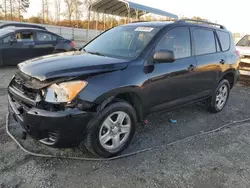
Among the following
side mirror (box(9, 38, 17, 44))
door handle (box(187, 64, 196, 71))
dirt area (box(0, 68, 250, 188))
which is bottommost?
dirt area (box(0, 68, 250, 188))

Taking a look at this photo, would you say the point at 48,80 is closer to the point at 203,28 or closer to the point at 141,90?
the point at 141,90

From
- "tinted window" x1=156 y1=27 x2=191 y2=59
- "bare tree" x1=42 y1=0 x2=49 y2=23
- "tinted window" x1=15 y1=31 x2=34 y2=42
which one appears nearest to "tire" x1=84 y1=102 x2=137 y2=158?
"tinted window" x1=156 y1=27 x2=191 y2=59

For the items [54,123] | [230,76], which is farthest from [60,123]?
[230,76]

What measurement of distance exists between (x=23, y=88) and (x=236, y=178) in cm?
280

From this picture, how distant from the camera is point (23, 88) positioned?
8.83 feet

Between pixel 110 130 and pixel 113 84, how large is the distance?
2.00ft

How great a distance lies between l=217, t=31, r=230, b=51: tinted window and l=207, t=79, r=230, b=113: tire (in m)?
0.72

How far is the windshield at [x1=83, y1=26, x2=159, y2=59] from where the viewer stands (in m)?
3.23

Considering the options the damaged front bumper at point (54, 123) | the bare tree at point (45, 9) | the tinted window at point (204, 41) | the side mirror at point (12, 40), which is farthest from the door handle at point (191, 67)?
the bare tree at point (45, 9)

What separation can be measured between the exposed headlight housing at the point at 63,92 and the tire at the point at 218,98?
3201mm

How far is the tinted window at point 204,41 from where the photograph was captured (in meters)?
3.98

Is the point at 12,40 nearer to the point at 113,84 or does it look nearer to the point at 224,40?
the point at 113,84

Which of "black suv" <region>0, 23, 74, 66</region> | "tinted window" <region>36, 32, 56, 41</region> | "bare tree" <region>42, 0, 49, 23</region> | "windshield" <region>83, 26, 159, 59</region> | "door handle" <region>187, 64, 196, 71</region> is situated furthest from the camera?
"bare tree" <region>42, 0, 49, 23</region>

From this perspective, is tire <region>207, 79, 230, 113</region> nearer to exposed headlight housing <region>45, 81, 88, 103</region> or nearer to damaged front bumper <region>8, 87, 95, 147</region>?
damaged front bumper <region>8, 87, 95, 147</region>
